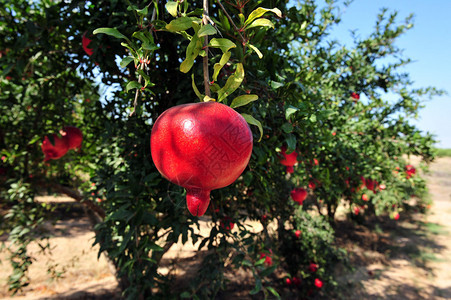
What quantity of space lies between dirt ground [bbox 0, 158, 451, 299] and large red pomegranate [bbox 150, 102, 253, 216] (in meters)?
1.77

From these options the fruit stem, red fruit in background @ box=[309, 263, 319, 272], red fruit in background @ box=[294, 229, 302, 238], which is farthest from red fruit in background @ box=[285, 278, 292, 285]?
the fruit stem

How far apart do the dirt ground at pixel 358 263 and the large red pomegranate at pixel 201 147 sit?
1.77 metres

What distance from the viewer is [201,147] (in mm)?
455

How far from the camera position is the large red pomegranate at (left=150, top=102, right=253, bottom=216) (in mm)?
457

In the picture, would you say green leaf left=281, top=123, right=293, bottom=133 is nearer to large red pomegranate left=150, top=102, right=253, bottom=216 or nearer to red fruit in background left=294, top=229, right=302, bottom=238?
large red pomegranate left=150, top=102, right=253, bottom=216

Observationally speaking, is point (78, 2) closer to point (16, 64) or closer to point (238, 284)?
point (16, 64)

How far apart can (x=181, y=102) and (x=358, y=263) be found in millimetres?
6111

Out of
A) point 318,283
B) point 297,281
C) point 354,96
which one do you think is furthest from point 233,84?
point 297,281

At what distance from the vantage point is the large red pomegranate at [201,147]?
0.46 meters

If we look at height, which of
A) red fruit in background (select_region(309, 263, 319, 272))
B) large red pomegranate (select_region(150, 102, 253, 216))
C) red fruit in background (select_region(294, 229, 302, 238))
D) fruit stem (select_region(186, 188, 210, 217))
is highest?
large red pomegranate (select_region(150, 102, 253, 216))

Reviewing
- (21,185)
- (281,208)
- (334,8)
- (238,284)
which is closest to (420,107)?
(334,8)

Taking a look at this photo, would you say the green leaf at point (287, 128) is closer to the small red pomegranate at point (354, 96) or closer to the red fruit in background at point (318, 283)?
the small red pomegranate at point (354, 96)

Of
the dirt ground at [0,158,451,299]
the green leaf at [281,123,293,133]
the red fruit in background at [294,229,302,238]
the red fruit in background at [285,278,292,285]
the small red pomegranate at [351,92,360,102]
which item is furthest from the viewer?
the red fruit in background at [285,278,292,285]

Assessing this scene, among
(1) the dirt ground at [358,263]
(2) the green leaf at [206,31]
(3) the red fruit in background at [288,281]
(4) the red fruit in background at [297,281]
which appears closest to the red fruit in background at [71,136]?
(1) the dirt ground at [358,263]
